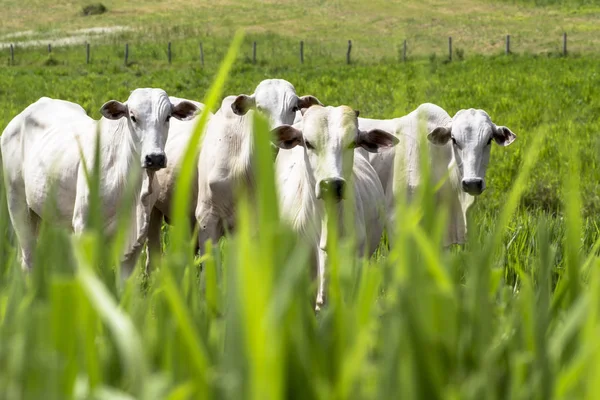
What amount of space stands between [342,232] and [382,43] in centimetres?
4020

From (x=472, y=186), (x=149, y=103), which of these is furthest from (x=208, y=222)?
(x=472, y=186)

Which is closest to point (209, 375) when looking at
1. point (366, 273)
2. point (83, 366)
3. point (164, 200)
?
point (83, 366)

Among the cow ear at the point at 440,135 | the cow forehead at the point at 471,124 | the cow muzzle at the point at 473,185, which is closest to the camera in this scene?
the cow muzzle at the point at 473,185

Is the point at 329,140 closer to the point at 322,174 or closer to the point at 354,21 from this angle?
the point at 322,174

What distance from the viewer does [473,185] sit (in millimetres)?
6453

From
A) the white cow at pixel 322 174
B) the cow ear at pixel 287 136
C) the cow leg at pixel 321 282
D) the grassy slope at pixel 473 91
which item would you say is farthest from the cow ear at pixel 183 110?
the grassy slope at pixel 473 91

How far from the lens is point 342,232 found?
4.82 meters

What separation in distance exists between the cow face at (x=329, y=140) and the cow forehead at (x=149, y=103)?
1.25 metres

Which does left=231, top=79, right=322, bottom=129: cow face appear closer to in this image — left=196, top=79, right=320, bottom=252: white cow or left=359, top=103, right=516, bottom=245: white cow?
left=196, top=79, right=320, bottom=252: white cow

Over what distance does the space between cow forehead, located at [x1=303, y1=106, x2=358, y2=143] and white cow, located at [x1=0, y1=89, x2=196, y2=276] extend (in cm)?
106

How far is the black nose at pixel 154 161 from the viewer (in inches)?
219

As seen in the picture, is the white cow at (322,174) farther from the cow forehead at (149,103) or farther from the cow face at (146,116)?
the cow forehead at (149,103)

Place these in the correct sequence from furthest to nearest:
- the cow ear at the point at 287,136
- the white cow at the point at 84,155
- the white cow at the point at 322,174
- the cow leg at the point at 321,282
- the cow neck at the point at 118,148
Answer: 1. the cow neck at the point at 118,148
2. the white cow at the point at 84,155
3. the cow ear at the point at 287,136
4. the white cow at the point at 322,174
5. the cow leg at the point at 321,282

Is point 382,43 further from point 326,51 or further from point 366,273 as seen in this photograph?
point 366,273
